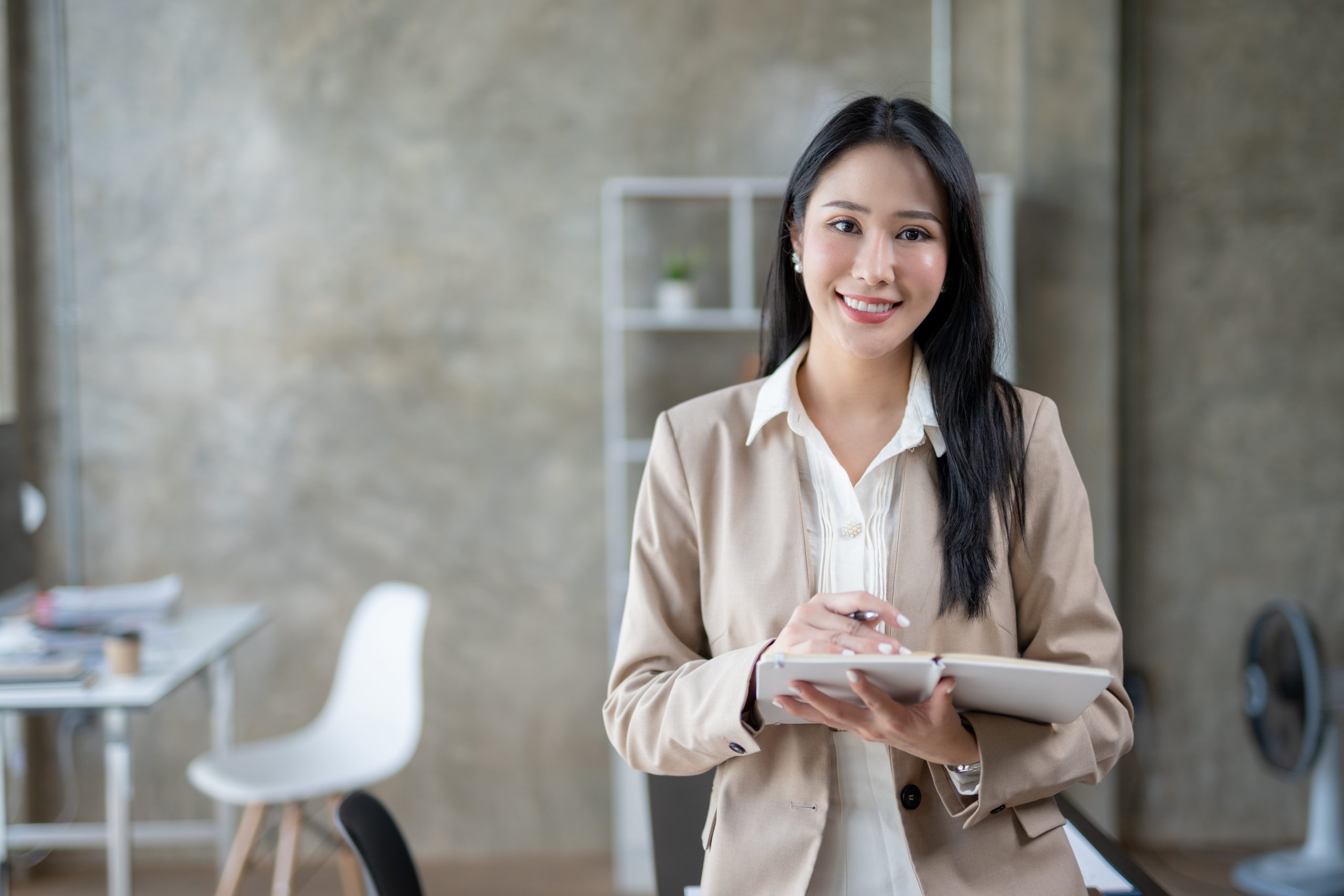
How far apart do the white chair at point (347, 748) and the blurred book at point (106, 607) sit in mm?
445

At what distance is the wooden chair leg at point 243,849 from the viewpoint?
2.74 m

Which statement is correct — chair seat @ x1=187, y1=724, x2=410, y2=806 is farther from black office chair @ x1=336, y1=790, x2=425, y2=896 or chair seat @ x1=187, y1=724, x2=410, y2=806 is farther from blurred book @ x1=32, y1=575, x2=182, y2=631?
black office chair @ x1=336, y1=790, x2=425, y2=896

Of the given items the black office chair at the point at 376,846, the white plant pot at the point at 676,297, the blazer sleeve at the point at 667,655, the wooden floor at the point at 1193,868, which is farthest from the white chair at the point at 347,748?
the wooden floor at the point at 1193,868

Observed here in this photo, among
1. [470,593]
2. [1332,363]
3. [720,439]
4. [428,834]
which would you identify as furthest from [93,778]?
[1332,363]

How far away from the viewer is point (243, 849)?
2.78 m

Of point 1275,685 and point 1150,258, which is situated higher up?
point 1150,258

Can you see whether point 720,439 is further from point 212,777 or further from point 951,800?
point 212,777

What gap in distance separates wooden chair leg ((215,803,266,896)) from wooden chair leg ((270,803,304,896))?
7 centimetres

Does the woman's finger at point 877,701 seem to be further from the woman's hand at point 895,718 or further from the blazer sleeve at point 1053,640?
the blazer sleeve at point 1053,640

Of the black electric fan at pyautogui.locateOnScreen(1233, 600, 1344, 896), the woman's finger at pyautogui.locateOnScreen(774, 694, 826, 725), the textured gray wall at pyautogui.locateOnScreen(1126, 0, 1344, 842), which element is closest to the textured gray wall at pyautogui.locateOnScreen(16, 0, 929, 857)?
the textured gray wall at pyautogui.locateOnScreen(1126, 0, 1344, 842)

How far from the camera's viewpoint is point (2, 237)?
3348 millimetres

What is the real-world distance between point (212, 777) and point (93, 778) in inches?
46.5

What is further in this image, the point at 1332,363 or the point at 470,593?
the point at 470,593

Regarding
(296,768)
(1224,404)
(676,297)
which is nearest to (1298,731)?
(1224,404)
